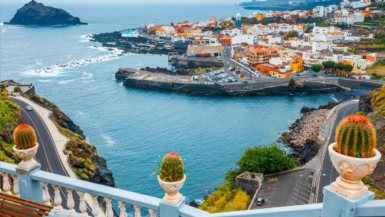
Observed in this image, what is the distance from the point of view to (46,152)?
21.1m

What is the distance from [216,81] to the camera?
48.6m

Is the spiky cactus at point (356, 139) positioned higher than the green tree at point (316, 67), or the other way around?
the spiky cactus at point (356, 139)

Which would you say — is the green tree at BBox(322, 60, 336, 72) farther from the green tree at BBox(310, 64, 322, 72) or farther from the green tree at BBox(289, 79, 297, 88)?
the green tree at BBox(289, 79, 297, 88)

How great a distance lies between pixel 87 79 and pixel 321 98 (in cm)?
3422

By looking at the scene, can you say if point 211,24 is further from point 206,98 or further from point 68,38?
point 206,98

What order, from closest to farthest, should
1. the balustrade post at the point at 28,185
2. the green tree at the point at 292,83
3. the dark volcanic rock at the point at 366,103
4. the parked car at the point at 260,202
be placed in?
1. the balustrade post at the point at 28,185
2. the parked car at the point at 260,202
3. the dark volcanic rock at the point at 366,103
4. the green tree at the point at 292,83

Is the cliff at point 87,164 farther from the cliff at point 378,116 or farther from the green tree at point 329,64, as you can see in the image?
the green tree at point 329,64

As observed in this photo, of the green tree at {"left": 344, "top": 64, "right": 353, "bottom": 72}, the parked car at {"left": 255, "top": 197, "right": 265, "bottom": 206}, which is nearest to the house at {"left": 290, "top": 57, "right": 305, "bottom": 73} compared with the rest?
the green tree at {"left": 344, "top": 64, "right": 353, "bottom": 72}

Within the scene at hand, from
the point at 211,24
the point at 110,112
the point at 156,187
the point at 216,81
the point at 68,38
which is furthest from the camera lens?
the point at 211,24

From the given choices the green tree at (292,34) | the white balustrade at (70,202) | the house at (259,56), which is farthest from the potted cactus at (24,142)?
the green tree at (292,34)

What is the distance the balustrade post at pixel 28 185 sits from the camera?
4.78 metres

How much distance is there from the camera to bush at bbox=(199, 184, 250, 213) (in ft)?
57.0

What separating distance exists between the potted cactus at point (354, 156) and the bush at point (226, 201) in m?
14.5

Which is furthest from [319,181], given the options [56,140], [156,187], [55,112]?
[55,112]
